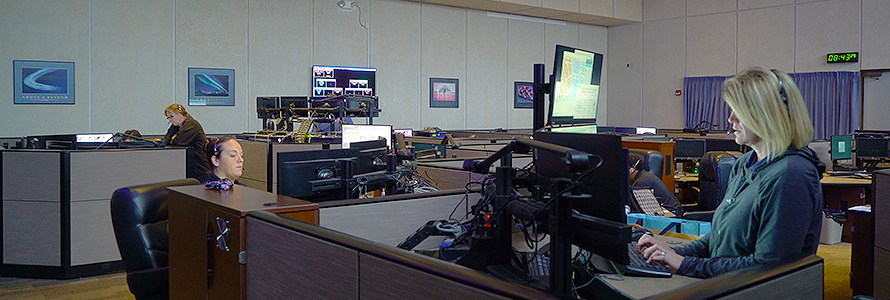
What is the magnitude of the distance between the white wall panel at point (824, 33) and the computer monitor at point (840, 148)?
4.36 metres

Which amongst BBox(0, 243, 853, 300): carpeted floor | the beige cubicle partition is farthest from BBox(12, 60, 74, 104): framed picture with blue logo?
BBox(0, 243, 853, 300): carpeted floor

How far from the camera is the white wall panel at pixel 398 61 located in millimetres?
11359

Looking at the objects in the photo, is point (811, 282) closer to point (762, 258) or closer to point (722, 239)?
point (762, 258)

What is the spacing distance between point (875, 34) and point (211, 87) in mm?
10290

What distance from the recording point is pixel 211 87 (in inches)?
384

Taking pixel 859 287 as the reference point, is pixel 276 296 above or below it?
above

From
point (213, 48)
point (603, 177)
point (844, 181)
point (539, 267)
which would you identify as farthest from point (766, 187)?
point (213, 48)

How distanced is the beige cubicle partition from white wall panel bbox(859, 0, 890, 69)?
35.9ft

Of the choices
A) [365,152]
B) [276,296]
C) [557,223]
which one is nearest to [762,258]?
[557,223]

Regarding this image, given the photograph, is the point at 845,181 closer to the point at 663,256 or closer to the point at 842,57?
the point at 663,256

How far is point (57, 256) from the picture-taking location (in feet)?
16.5

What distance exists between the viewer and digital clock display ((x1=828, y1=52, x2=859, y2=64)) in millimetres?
10719

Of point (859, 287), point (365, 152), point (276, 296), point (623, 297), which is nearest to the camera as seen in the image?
point (623, 297)

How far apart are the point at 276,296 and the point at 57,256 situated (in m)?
4.11
